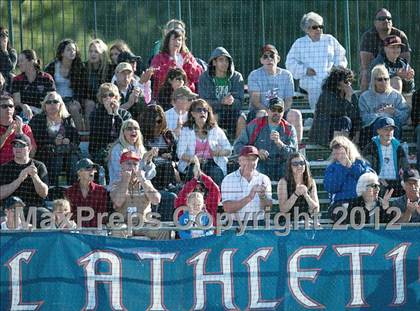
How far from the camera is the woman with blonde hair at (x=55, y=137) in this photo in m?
14.7

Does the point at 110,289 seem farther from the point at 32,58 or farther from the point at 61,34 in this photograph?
the point at 61,34

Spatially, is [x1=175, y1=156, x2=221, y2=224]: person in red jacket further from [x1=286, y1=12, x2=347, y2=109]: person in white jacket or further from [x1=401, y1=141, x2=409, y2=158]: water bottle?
[x1=286, y1=12, x2=347, y2=109]: person in white jacket

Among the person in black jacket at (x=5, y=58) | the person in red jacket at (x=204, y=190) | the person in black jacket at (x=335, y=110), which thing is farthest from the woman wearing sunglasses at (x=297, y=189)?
the person in black jacket at (x=5, y=58)

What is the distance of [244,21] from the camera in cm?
1891

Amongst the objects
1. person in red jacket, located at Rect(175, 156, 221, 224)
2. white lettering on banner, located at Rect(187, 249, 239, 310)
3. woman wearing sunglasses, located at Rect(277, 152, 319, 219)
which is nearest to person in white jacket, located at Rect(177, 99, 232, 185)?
person in red jacket, located at Rect(175, 156, 221, 224)

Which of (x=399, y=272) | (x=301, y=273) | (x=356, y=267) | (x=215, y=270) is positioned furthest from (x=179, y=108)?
(x=399, y=272)

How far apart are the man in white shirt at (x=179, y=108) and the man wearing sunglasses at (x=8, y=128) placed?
5.34 feet

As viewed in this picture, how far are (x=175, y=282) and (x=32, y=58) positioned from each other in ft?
15.4

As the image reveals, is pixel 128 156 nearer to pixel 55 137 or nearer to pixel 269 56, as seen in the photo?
pixel 55 137

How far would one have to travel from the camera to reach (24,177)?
13.9m

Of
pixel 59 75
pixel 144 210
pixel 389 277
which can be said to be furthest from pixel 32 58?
pixel 389 277

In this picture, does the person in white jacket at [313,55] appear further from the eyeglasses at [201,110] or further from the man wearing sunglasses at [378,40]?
the eyeglasses at [201,110]

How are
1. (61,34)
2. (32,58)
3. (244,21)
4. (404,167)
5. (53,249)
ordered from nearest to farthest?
(53,249) → (404,167) → (32,58) → (244,21) → (61,34)

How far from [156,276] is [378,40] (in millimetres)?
5895
